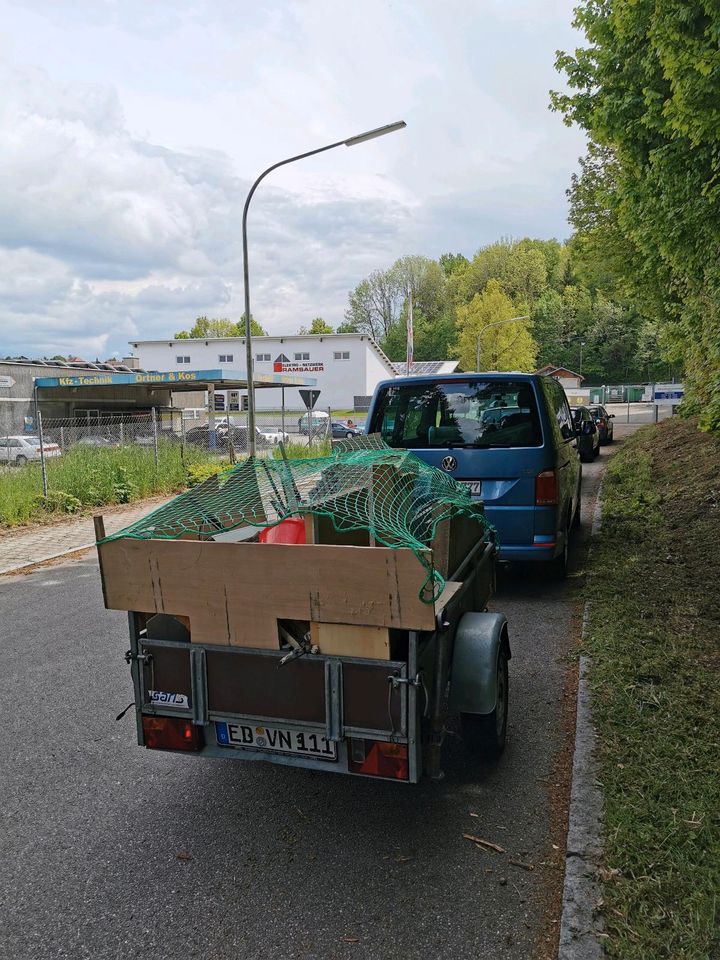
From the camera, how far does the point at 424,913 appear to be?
2.68m

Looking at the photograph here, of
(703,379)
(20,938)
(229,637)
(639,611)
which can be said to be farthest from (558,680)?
(703,379)

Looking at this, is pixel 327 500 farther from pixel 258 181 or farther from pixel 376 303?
pixel 376 303

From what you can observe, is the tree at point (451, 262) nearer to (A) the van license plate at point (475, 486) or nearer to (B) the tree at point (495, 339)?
(B) the tree at point (495, 339)

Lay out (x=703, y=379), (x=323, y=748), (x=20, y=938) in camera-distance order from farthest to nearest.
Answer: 1. (x=703, y=379)
2. (x=323, y=748)
3. (x=20, y=938)

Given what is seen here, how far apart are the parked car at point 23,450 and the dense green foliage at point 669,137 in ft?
34.9

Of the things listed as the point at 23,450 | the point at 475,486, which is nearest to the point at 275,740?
the point at 475,486

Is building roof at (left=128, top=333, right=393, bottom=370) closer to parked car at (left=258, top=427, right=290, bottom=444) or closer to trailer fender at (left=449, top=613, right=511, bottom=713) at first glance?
parked car at (left=258, top=427, right=290, bottom=444)

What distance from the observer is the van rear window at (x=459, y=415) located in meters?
6.66

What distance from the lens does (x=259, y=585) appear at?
2914 mm

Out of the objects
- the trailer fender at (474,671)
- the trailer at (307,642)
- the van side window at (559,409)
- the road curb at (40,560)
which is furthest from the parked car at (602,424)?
the trailer at (307,642)

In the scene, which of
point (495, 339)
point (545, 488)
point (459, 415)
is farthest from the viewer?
point (495, 339)

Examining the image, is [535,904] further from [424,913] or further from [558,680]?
[558,680]

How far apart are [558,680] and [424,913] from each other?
2483mm

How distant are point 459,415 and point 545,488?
3.39ft
